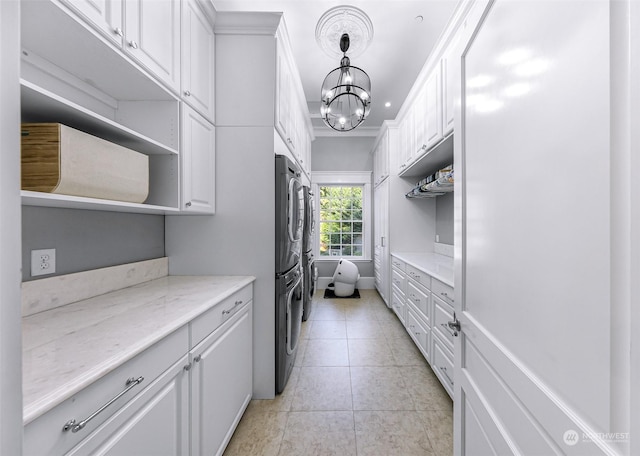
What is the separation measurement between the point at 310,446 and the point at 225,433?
1.61ft

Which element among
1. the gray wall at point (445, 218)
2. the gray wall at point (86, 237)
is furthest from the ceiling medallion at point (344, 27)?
the gray wall at point (86, 237)

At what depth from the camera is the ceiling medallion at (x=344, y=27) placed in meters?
2.26

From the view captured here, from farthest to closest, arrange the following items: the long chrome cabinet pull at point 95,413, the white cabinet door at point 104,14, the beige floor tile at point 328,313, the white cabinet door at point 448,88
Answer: the beige floor tile at point 328,313, the white cabinet door at point 448,88, the white cabinet door at point 104,14, the long chrome cabinet pull at point 95,413

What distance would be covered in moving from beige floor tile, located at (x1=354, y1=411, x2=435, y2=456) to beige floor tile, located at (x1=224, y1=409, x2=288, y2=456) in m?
0.48

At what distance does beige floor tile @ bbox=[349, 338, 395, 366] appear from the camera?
2.56 meters

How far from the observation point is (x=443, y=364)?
6.62ft

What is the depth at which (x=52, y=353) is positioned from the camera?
2.66 ft

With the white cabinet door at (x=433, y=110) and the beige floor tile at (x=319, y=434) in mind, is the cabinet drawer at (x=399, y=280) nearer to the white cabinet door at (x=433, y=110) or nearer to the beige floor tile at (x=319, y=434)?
the white cabinet door at (x=433, y=110)

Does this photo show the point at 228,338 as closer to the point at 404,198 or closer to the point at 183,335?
the point at 183,335

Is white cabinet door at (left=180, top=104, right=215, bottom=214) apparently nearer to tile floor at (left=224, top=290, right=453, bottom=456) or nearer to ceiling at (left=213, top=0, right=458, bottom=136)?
ceiling at (left=213, top=0, right=458, bottom=136)

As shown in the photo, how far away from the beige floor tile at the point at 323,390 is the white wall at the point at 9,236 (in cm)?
189

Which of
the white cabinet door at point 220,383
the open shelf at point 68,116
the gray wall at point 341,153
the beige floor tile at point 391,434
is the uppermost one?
the gray wall at point 341,153

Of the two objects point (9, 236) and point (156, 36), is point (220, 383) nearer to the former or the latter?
point (9, 236)

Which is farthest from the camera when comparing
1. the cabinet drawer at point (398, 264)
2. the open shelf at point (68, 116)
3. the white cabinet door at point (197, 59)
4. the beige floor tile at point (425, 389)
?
the cabinet drawer at point (398, 264)
